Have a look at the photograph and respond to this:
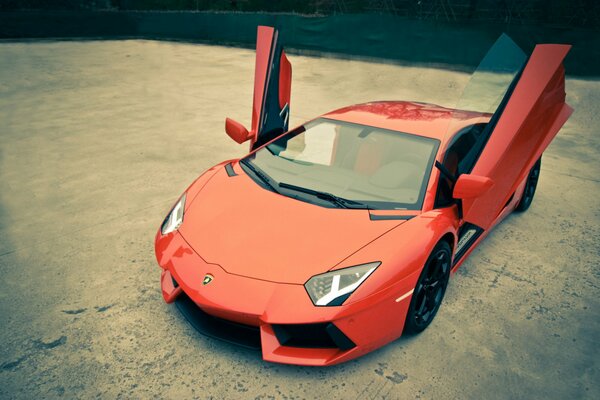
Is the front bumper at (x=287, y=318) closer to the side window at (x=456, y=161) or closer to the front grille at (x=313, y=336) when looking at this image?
the front grille at (x=313, y=336)

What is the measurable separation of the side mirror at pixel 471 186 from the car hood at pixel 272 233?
47cm

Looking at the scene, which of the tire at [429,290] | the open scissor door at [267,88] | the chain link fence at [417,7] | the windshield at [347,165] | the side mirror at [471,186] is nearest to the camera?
the tire at [429,290]

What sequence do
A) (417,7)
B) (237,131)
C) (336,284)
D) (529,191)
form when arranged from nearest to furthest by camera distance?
1. (336,284)
2. (237,131)
3. (529,191)
4. (417,7)

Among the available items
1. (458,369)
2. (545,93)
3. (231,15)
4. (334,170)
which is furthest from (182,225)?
(231,15)

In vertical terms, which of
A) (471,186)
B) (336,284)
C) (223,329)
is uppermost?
(471,186)

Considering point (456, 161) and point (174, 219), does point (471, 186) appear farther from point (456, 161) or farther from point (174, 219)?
point (174, 219)

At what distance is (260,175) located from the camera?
11.1ft

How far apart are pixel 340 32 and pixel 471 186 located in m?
14.1

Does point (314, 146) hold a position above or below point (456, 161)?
below

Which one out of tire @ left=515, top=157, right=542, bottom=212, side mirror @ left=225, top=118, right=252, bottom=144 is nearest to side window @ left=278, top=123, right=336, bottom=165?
side mirror @ left=225, top=118, right=252, bottom=144

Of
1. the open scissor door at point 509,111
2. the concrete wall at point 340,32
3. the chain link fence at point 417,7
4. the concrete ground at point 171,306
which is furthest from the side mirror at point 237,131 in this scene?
the chain link fence at point 417,7

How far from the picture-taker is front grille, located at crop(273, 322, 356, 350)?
93.0 inches

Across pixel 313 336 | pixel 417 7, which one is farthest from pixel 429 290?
pixel 417 7

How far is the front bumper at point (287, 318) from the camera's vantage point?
235 centimetres
